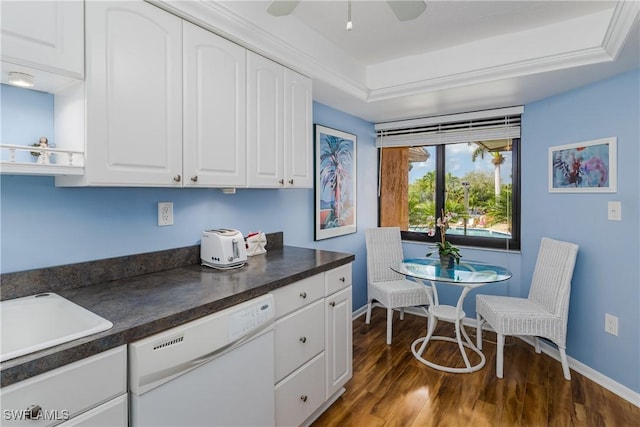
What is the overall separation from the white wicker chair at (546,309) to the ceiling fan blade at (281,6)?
2394 millimetres

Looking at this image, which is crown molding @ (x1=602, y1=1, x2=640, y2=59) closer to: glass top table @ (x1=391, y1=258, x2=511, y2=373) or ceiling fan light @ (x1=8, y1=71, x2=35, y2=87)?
glass top table @ (x1=391, y1=258, x2=511, y2=373)

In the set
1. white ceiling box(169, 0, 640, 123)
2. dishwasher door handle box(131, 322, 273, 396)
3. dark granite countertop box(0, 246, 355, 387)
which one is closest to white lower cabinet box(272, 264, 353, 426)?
dark granite countertop box(0, 246, 355, 387)

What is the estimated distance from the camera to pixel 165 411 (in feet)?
3.88

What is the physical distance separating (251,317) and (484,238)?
9.39 ft

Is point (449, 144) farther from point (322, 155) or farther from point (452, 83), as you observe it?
point (322, 155)

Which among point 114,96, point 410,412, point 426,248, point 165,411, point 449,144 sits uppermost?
point 449,144

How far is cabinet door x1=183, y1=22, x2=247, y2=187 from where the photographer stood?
63.9 inches

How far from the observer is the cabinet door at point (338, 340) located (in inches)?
82.2

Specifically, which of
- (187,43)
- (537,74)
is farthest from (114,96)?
(537,74)

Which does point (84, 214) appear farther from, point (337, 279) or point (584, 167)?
point (584, 167)

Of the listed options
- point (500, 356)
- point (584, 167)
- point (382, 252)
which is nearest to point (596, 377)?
point (500, 356)

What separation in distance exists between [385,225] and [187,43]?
119 inches

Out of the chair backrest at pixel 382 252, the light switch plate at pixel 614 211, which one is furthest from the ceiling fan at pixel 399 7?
the chair backrest at pixel 382 252

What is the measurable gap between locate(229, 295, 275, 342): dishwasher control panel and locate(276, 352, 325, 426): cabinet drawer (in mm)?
419
